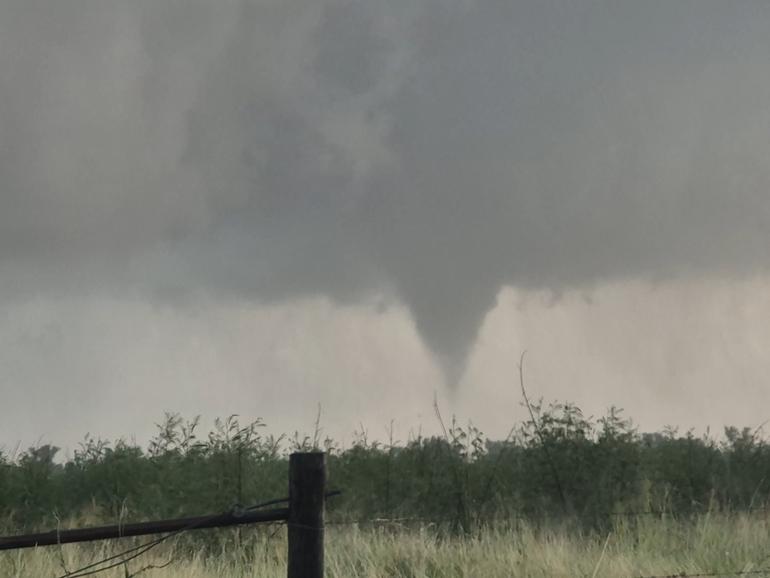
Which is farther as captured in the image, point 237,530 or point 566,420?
point 566,420

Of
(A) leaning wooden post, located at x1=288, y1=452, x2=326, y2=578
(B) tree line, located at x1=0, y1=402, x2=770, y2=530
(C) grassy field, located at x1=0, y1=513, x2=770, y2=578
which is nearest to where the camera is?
(A) leaning wooden post, located at x1=288, y1=452, x2=326, y2=578

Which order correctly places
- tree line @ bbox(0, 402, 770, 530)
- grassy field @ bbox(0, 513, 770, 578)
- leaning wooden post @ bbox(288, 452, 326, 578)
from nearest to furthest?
leaning wooden post @ bbox(288, 452, 326, 578) < grassy field @ bbox(0, 513, 770, 578) < tree line @ bbox(0, 402, 770, 530)

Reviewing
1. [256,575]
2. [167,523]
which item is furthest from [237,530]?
[167,523]

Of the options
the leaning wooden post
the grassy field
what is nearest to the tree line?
the grassy field

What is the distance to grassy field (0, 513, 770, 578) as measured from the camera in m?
7.82

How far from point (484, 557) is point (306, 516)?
4371mm

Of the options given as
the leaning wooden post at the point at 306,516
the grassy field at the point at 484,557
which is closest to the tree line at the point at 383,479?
the grassy field at the point at 484,557

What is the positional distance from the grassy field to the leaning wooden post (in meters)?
3.21

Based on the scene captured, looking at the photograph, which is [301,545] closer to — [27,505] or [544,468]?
[544,468]

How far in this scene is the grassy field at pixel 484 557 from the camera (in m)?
7.82

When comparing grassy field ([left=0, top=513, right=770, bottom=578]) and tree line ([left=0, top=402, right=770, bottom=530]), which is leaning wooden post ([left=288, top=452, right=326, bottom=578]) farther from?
tree line ([left=0, top=402, right=770, bottom=530])

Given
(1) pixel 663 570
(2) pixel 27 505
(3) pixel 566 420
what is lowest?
(1) pixel 663 570

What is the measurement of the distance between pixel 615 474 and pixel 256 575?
667 cm

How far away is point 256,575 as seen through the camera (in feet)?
26.2
